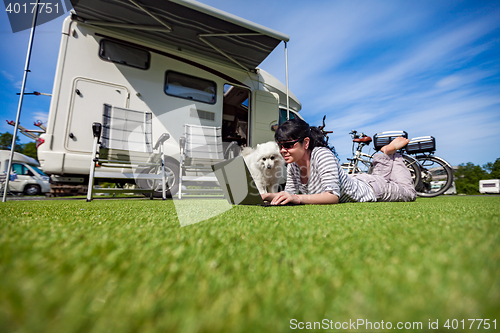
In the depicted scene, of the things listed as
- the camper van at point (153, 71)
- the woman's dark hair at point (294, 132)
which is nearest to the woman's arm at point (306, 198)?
the woman's dark hair at point (294, 132)

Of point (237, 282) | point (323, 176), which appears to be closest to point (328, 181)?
point (323, 176)

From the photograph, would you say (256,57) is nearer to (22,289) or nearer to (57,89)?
(57,89)

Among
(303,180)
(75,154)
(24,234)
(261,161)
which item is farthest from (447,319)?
(75,154)

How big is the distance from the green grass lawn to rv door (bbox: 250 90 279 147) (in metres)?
4.51

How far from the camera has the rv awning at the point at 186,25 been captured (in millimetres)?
3447

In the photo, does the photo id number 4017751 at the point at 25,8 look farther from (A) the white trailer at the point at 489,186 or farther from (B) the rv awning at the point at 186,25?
(A) the white trailer at the point at 489,186

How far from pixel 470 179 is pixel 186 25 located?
10.6 m

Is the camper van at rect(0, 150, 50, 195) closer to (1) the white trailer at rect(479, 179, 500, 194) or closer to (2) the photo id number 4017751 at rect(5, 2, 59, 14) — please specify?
(2) the photo id number 4017751 at rect(5, 2, 59, 14)

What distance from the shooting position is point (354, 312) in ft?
1.05

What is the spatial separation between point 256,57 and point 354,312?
5.04 metres

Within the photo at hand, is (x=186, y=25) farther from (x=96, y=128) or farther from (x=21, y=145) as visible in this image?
(x=21, y=145)

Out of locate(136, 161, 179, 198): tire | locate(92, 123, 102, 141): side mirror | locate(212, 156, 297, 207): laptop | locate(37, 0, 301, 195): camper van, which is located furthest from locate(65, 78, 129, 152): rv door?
locate(212, 156, 297, 207): laptop

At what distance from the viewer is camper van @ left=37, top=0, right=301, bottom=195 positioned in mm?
3445

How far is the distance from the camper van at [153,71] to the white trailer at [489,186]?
27.6 ft
